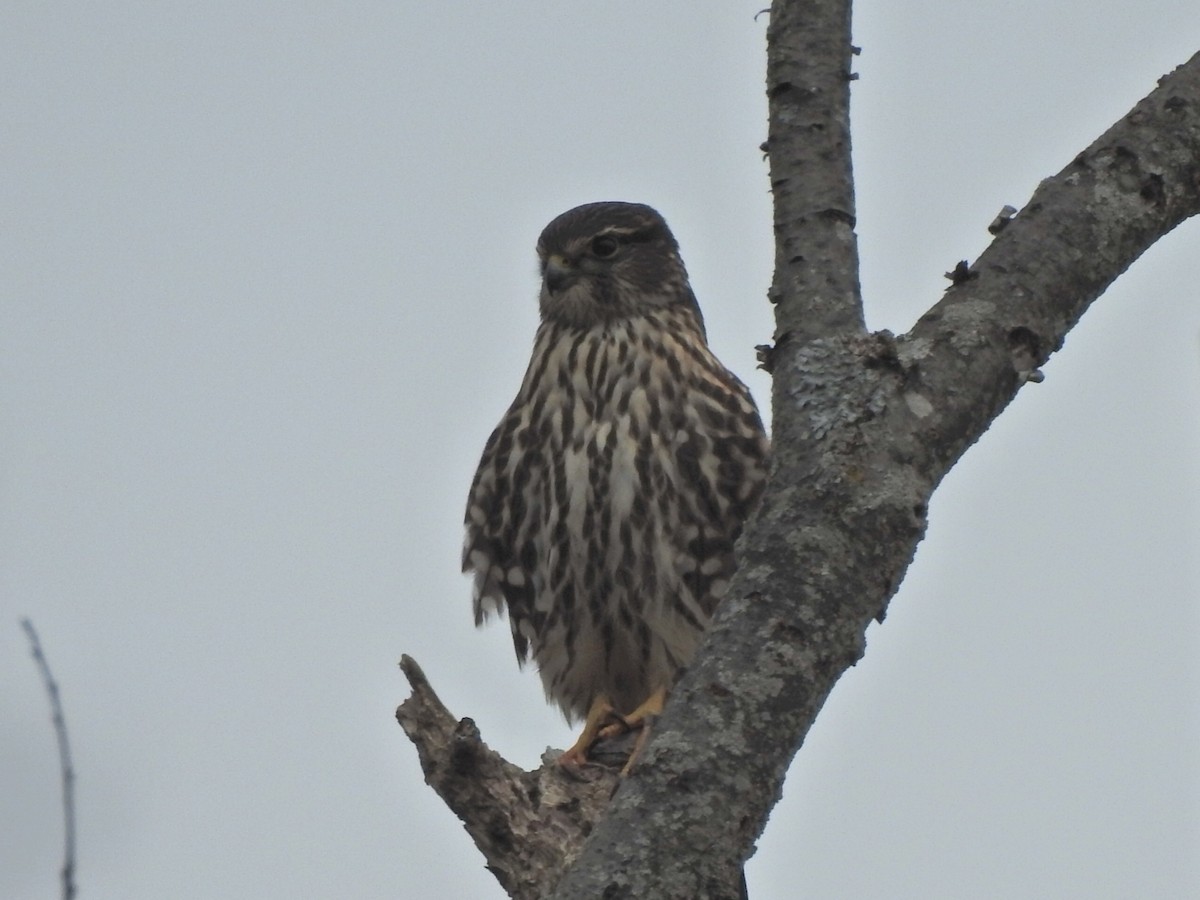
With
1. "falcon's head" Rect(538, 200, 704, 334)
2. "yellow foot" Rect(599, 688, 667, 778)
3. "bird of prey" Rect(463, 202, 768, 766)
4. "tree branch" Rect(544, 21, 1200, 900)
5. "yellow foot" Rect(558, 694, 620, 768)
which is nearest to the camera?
"tree branch" Rect(544, 21, 1200, 900)

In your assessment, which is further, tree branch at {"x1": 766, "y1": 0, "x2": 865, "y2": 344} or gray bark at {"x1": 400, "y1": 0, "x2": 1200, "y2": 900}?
tree branch at {"x1": 766, "y1": 0, "x2": 865, "y2": 344}

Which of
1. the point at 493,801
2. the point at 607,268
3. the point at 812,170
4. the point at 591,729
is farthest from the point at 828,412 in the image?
the point at 607,268

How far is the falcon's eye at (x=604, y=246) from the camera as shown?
5.34 m

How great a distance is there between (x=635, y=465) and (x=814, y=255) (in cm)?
211

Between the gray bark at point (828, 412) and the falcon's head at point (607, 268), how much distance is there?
2.56 metres

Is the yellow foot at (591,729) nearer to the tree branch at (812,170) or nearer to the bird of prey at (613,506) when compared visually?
the bird of prey at (613,506)

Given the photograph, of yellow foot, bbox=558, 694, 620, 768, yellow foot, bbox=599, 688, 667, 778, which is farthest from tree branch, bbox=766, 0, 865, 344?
yellow foot, bbox=599, 688, 667, 778

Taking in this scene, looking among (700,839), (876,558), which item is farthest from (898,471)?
(700,839)

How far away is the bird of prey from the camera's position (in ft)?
14.7

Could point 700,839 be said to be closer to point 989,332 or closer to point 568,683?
point 989,332

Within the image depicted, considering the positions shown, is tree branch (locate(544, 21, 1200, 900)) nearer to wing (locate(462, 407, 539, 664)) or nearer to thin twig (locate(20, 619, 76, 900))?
thin twig (locate(20, 619, 76, 900))

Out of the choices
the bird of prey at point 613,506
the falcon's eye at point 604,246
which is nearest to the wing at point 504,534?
the bird of prey at point 613,506

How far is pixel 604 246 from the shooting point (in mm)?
5371

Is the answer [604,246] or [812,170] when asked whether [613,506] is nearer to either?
[604,246]
